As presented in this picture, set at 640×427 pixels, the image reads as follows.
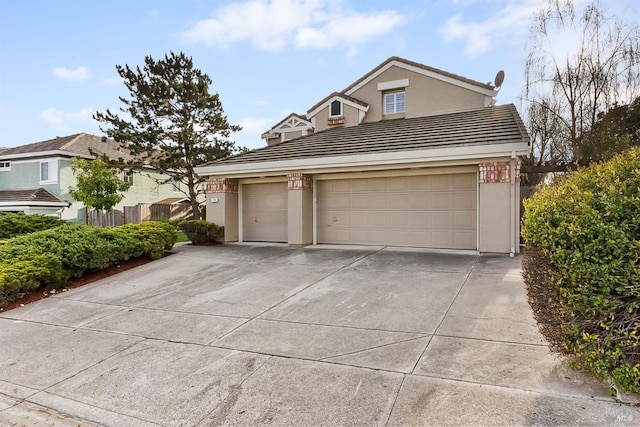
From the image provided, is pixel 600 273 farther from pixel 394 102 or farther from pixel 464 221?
pixel 394 102

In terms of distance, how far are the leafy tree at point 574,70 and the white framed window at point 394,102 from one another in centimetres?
568

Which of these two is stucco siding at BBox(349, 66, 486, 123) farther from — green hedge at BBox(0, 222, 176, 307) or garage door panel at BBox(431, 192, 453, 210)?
green hedge at BBox(0, 222, 176, 307)

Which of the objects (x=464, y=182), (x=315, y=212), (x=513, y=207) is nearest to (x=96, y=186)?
(x=315, y=212)

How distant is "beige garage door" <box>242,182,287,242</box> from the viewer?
13.0 metres

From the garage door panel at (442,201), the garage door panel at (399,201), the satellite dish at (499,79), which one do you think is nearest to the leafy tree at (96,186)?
the garage door panel at (399,201)

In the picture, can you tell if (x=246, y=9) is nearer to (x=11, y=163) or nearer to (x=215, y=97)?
(x=215, y=97)

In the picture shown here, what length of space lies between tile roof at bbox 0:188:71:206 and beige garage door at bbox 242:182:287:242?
15.0 m

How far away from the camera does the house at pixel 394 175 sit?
9664 millimetres

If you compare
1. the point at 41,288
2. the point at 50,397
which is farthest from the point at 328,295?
the point at 41,288

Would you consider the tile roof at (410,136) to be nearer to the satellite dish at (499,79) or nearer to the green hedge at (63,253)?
the satellite dish at (499,79)

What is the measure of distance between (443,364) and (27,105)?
18748 millimetres

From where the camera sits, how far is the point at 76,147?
23625mm

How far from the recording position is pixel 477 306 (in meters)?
5.64

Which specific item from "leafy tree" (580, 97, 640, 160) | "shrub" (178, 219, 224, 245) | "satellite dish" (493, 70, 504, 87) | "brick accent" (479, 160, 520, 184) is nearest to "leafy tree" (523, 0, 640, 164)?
"leafy tree" (580, 97, 640, 160)
